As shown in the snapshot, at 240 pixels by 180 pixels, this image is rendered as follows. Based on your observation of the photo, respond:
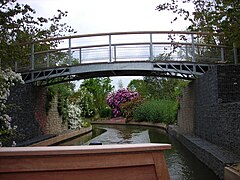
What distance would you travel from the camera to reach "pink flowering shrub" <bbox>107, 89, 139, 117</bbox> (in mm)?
31844

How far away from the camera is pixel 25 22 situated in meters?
5.45

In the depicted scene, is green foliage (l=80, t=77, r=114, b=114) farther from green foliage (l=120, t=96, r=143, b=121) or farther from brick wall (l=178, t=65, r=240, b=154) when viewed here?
brick wall (l=178, t=65, r=240, b=154)

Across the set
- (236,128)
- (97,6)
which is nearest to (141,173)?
(236,128)

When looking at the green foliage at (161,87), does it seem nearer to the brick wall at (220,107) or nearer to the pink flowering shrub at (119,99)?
the pink flowering shrub at (119,99)

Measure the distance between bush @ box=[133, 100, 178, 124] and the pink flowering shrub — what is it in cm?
533

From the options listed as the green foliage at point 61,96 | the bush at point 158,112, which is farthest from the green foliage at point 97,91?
the green foliage at point 61,96

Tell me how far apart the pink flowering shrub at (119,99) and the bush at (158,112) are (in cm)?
533

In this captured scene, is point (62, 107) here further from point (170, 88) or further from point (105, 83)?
point (105, 83)

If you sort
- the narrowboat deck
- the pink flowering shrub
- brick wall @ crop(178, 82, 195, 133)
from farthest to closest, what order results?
the pink flowering shrub < brick wall @ crop(178, 82, 195, 133) < the narrowboat deck

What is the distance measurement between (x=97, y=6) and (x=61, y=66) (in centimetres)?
358

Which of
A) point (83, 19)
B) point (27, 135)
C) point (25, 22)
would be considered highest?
point (83, 19)

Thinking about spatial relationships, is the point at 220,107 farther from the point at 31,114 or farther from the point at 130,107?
the point at 130,107

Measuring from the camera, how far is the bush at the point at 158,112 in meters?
20.7

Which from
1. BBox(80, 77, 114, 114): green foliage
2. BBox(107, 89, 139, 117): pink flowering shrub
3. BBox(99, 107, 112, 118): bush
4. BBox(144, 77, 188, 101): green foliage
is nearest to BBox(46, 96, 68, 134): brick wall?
BBox(144, 77, 188, 101): green foliage
